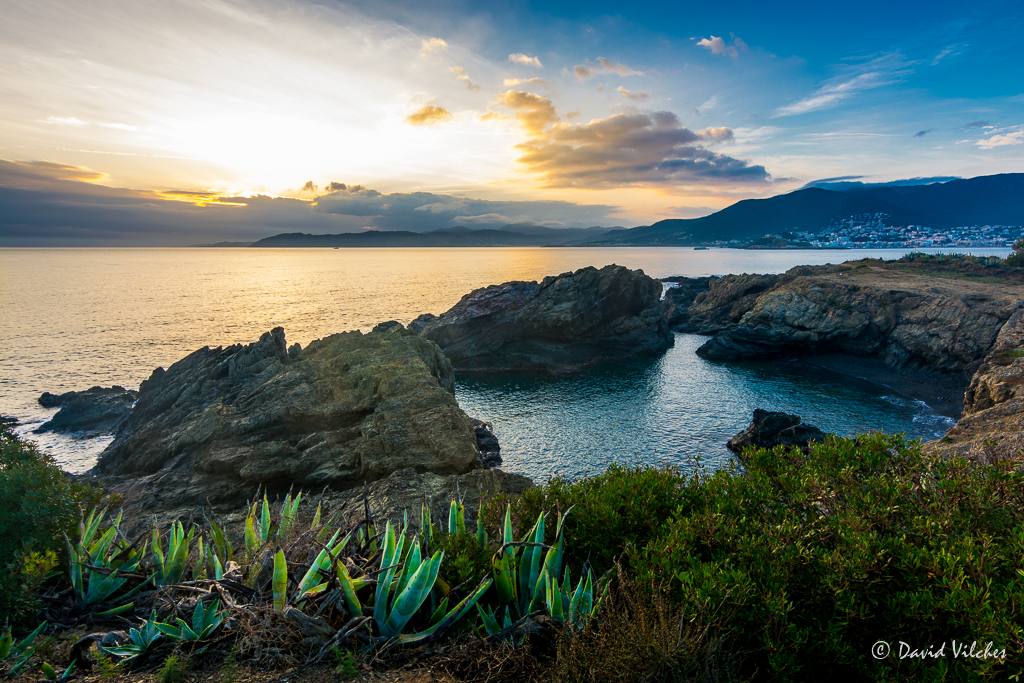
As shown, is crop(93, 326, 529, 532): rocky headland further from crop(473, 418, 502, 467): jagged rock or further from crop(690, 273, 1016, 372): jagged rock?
crop(690, 273, 1016, 372): jagged rock

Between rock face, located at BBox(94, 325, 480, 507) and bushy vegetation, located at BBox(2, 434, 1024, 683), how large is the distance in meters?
9.80

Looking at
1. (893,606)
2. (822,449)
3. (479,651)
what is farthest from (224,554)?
(822,449)

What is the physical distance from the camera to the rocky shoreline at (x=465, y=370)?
55.1 feet

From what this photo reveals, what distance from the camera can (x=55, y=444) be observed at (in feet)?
102

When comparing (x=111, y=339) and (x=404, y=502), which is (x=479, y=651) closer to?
(x=404, y=502)

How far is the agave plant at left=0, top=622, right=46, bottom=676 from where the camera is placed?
468cm

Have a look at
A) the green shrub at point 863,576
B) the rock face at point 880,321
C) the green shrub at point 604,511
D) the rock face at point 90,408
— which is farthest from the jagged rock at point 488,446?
the rock face at point 880,321

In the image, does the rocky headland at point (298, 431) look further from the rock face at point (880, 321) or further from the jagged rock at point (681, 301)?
the jagged rock at point (681, 301)

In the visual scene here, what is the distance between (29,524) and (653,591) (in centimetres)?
957

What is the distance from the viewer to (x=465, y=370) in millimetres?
55719

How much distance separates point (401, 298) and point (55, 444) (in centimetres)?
8243

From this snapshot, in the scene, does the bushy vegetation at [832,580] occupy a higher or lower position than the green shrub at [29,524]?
higher
